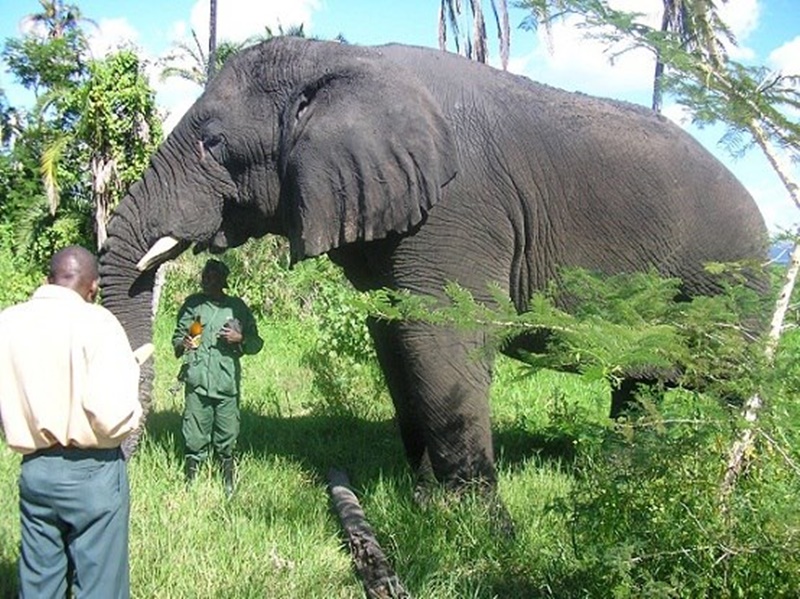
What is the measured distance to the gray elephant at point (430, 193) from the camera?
17.3ft

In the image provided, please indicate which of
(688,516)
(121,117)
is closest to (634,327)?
(688,516)

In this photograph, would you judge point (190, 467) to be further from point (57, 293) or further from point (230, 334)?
point (57, 293)

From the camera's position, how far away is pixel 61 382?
3447mm

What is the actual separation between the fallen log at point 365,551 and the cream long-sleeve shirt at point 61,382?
146cm

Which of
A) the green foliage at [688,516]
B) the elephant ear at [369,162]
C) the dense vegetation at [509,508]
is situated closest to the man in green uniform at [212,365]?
the dense vegetation at [509,508]

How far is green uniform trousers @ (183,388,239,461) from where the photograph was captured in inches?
231

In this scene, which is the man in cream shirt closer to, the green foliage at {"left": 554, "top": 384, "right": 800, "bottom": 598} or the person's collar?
the person's collar

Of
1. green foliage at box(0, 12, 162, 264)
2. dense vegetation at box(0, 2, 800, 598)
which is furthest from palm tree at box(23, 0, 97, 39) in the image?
dense vegetation at box(0, 2, 800, 598)

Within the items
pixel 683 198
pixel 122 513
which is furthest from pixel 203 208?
pixel 683 198

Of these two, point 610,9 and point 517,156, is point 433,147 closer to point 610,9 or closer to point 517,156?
point 517,156

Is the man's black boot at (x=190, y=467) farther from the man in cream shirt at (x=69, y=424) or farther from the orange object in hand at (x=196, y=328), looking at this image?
the man in cream shirt at (x=69, y=424)

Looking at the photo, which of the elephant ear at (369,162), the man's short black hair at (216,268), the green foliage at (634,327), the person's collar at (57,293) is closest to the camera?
the green foliage at (634,327)

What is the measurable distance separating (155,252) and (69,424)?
2.19 meters

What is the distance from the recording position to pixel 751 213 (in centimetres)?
611
